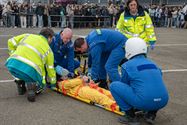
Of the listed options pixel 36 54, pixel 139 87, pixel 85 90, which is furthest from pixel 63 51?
pixel 139 87

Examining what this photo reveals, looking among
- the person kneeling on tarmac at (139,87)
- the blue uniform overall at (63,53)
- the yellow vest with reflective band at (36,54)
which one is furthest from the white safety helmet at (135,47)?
A: the blue uniform overall at (63,53)

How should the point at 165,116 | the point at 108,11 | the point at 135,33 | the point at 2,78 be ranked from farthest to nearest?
the point at 108,11, the point at 2,78, the point at 135,33, the point at 165,116

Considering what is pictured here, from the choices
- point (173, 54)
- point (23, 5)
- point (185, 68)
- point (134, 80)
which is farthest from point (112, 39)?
point (23, 5)

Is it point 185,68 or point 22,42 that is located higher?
point 22,42

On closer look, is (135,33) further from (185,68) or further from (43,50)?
(185,68)

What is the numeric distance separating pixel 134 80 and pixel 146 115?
1.89 feet

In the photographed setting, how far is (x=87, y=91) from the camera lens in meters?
6.40

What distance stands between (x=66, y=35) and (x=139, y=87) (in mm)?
2305

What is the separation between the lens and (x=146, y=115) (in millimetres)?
5359

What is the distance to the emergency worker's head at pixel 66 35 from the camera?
6936 millimetres

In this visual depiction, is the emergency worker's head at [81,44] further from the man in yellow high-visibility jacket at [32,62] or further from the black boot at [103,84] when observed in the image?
the black boot at [103,84]

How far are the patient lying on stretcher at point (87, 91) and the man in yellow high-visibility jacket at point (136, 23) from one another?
1.61 meters

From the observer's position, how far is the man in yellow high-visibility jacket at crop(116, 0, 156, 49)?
7621 millimetres

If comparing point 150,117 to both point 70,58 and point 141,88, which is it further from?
point 70,58
